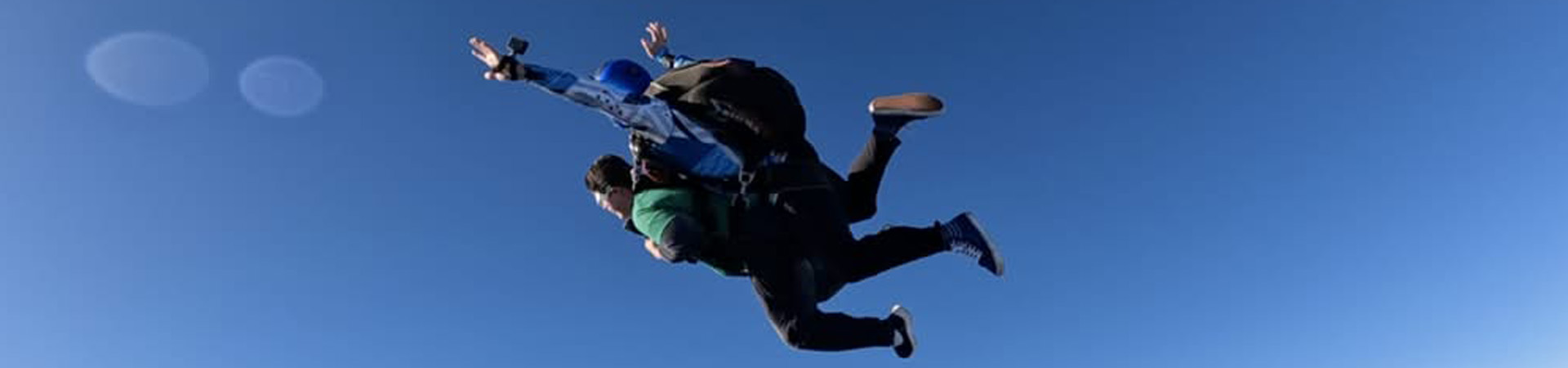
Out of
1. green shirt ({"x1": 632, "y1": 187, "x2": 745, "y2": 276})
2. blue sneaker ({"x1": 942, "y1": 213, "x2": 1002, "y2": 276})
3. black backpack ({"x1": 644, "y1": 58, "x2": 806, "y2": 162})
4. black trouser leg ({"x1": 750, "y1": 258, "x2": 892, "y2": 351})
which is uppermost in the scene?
black backpack ({"x1": 644, "y1": 58, "x2": 806, "y2": 162})

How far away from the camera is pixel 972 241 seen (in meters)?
5.57

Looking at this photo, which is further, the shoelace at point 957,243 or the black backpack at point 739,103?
the shoelace at point 957,243

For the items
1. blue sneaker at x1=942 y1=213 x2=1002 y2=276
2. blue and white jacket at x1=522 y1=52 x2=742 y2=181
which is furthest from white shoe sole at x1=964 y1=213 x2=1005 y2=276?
blue and white jacket at x1=522 y1=52 x2=742 y2=181

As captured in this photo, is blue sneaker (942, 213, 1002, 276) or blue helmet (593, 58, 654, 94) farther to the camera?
→ blue sneaker (942, 213, 1002, 276)

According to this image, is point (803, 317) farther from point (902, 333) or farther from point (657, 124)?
point (657, 124)

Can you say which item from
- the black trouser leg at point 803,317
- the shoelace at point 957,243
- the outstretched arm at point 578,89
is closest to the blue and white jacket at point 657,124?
the outstretched arm at point 578,89

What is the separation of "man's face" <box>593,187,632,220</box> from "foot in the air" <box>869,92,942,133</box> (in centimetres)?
134

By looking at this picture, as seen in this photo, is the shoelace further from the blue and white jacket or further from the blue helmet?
the blue helmet

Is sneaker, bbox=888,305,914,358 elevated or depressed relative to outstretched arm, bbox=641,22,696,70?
depressed

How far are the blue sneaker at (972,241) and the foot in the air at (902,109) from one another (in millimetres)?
592

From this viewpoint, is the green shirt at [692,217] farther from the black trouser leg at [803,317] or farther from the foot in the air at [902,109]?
the foot in the air at [902,109]

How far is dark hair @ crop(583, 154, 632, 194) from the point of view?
5.40m

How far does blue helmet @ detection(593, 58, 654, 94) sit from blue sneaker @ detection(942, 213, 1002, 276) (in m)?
1.74

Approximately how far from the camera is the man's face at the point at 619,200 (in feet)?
17.6
